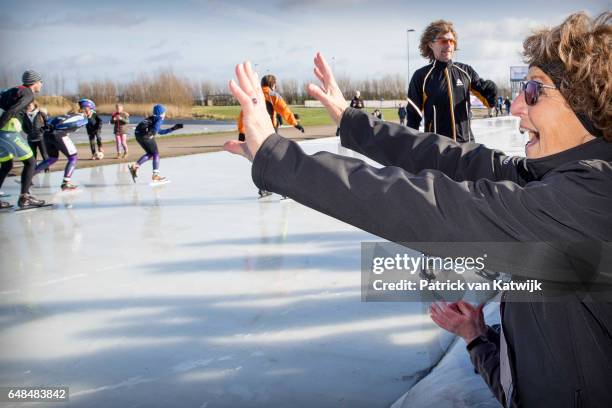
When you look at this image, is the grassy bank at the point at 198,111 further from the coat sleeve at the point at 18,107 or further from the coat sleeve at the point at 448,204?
the coat sleeve at the point at 448,204

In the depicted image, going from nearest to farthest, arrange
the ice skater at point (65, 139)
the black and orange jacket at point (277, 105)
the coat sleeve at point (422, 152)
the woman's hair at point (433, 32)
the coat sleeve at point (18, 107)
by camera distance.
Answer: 1. the coat sleeve at point (422, 152)
2. the woman's hair at point (433, 32)
3. the coat sleeve at point (18, 107)
4. the black and orange jacket at point (277, 105)
5. the ice skater at point (65, 139)

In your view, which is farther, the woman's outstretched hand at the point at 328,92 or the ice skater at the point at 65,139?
the ice skater at the point at 65,139

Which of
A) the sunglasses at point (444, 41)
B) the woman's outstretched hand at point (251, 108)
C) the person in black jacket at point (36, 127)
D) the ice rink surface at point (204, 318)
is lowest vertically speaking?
the ice rink surface at point (204, 318)

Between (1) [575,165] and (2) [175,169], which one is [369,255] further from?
(2) [175,169]

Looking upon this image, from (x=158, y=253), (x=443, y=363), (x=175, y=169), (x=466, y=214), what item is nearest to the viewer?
(x=466, y=214)

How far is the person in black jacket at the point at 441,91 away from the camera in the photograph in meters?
4.05

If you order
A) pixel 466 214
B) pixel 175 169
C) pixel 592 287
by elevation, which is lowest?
pixel 175 169

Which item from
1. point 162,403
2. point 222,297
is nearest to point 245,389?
point 162,403

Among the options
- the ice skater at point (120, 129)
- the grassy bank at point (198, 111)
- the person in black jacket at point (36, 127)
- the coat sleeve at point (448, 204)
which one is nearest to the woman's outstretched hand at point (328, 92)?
the coat sleeve at point (448, 204)

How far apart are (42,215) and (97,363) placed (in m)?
4.34

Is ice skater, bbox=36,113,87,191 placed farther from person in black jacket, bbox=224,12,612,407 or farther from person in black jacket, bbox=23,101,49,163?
person in black jacket, bbox=224,12,612,407

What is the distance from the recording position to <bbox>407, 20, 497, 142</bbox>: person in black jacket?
13.3 ft

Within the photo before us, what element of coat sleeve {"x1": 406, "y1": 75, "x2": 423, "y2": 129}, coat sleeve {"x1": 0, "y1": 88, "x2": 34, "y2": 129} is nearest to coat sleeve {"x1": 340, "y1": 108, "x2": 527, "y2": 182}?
coat sleeve {"x1": 406, "y1": 75, "x2": 423, "y2": 129}

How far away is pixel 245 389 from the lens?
7.50ft
